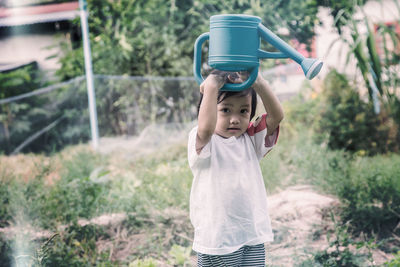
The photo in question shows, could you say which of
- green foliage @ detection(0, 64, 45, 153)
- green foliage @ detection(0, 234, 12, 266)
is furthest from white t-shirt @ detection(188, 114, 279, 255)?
green foliage @ detection(0, 64, 45, 153)

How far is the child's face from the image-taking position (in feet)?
6.37

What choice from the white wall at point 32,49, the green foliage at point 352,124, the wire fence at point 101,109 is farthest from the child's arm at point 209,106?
the wire fence at point 101,109

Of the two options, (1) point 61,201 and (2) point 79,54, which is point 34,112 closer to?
(2) point 79,54

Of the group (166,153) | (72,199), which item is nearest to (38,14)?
(166,153)

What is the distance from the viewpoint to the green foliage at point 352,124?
5.45m

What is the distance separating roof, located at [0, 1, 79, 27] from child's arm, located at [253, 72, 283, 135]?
4.20m

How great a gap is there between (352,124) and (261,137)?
372cm

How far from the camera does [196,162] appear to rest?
1.96 m

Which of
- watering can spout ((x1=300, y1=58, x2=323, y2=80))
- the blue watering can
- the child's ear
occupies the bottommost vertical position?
the child's ear

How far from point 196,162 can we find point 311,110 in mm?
4295

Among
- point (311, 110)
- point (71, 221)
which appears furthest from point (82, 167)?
Result: point (311, 110)

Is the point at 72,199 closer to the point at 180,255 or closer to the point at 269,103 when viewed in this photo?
the point at 180,255

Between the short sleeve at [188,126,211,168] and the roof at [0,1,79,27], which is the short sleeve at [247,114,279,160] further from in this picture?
the roof at [0,1,79,27]

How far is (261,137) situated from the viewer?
205cm
